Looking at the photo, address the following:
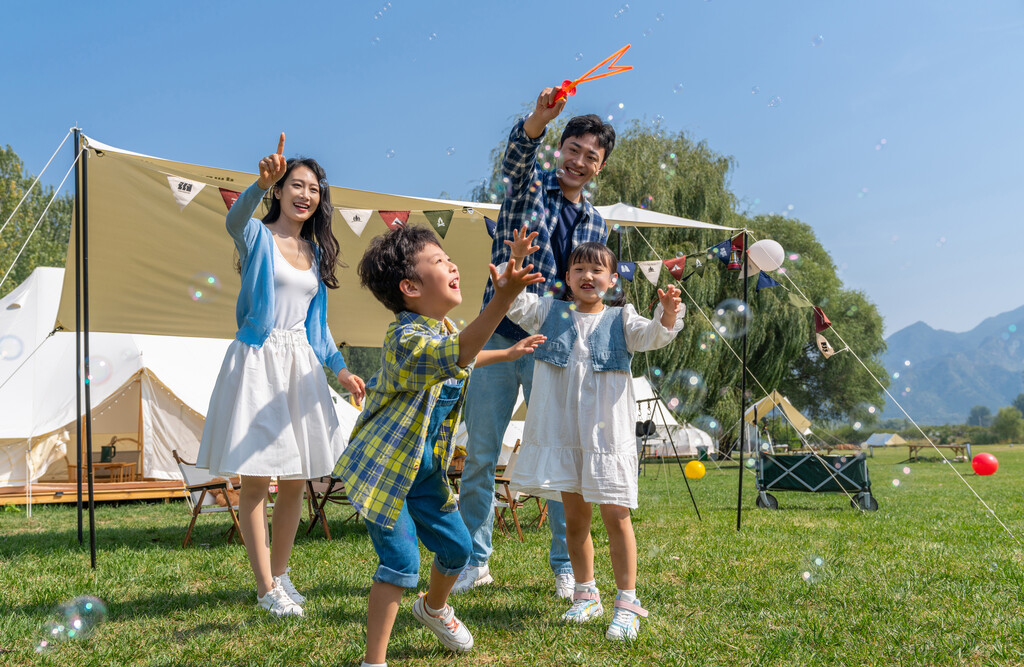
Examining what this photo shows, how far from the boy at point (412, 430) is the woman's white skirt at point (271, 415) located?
0.82 meters

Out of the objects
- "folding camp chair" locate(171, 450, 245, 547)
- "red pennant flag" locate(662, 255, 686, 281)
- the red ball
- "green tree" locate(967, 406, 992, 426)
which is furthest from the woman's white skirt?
"green tree" locate(967, 406, 992, 426)

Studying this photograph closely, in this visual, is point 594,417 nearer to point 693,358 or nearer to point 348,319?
point 348,319

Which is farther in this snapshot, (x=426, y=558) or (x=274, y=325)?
(x=426, y=558)

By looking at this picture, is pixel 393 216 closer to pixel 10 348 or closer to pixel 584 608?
pixel 584 608

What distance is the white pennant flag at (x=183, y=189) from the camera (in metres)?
5.15

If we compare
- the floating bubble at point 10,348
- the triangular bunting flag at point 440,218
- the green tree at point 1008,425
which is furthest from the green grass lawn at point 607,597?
the green tree at point 1008,425

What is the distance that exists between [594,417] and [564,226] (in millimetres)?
979

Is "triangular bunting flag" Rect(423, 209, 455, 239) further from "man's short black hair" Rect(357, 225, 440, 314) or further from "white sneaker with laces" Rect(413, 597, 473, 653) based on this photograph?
"white sneaker with laces" Rect(413, 597, 473, 653)

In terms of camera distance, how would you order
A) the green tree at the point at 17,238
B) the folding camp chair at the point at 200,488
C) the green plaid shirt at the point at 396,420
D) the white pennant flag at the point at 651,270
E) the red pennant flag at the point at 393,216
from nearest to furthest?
the green plaid shirt at the point at 396,420
the folding camp chair at the point at 200,488
the red pennant flag at the point at 393,216
the white pennant flag at the point at 651,270
the green tree at the point at 17,238

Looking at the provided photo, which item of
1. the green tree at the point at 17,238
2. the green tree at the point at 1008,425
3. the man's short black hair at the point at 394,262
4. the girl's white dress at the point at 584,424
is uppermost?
the green tree at the point at 17,238

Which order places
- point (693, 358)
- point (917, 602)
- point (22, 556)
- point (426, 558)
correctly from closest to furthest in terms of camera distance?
point (917, 602) < point (426, 558) < point (22, 556) < point (693, 358)

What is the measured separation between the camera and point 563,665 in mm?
2211

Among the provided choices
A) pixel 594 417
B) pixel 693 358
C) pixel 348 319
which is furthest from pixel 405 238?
pixel 693 358

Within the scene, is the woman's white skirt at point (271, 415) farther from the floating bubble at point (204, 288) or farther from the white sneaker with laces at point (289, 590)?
the floating bubble at point (204, 288)
